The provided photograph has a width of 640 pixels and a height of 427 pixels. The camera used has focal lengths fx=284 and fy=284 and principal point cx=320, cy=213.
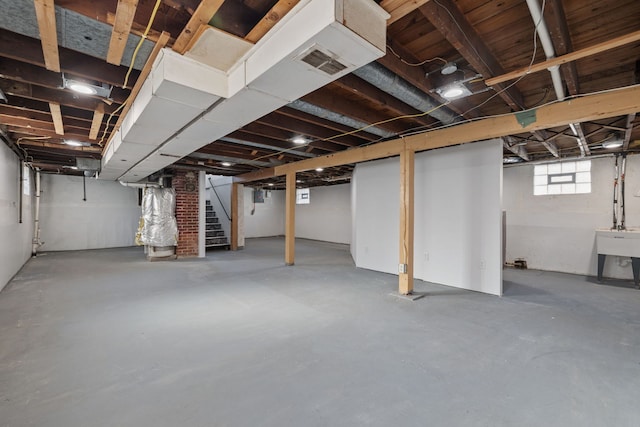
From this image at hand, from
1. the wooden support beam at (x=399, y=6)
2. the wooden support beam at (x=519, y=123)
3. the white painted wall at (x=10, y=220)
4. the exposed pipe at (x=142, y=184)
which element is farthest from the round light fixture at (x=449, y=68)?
the exposed pipe at (x=142, y=184)

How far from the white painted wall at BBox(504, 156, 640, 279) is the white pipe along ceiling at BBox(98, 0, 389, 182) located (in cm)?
600

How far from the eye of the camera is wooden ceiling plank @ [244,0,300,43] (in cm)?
141

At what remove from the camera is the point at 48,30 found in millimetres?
1566

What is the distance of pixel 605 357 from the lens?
7.39 feet

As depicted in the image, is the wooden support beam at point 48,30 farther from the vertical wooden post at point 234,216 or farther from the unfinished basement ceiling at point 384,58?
the vertical wooden post at point 234,216

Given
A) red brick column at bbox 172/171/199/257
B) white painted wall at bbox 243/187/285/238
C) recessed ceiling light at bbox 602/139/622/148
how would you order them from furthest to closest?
white painted wall at bbox 243/187/285/238 < red brick column at bbox 172/171/199/257 < recessed ceiling light at bbox 602/139/622/148

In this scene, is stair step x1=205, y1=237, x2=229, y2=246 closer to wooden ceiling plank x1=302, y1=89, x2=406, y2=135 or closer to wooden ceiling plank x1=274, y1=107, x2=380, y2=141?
wooden ceiling plank x1=274, y1=107, x2=380, y2=141

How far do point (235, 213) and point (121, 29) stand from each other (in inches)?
273

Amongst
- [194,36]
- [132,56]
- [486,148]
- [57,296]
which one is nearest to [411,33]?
[194,36]

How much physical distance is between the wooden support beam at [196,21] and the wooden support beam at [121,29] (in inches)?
9.5

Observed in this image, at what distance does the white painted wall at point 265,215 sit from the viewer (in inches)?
445

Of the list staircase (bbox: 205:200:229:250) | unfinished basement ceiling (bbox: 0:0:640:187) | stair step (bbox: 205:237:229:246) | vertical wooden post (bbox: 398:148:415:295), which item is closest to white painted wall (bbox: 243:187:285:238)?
staircase (bbox: 205:200:229:250)

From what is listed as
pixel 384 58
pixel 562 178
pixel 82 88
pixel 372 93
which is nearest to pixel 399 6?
pixel 384 58

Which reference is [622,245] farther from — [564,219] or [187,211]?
[187,211]
